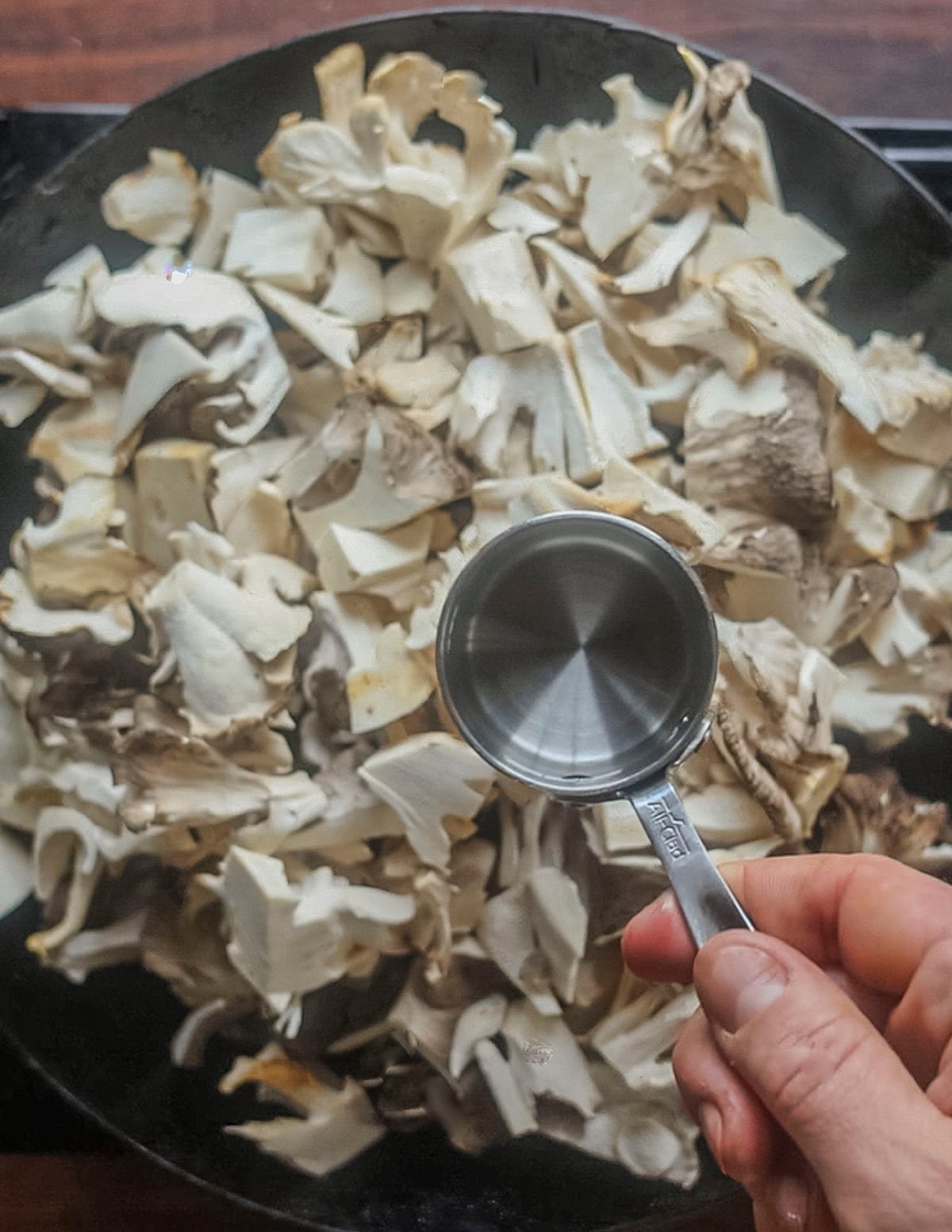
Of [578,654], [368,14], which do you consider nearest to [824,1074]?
[578,654]

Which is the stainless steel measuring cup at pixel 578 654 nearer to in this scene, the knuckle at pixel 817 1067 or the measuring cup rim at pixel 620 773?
the measuring cup rim at pixel 620 773

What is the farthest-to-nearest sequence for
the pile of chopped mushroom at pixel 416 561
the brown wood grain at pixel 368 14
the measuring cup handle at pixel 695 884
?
the brown wood grain at pixel 368 14 < the pile of chopped mushroom at pixel 416 561 < the measuring cup handle at pixel 695 884

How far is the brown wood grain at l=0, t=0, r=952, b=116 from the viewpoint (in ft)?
2.76

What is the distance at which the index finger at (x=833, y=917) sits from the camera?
1.68ft

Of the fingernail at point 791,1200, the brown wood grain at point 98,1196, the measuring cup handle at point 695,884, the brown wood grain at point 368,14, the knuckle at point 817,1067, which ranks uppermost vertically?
the brown wood grain at point 368,14

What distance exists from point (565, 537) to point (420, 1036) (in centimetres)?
31

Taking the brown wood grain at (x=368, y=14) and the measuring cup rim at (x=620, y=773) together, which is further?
the brown wood grain at (x=368, y=14)

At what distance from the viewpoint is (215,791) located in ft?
2.12

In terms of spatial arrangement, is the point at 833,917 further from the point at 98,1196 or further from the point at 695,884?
the point at 98,1196

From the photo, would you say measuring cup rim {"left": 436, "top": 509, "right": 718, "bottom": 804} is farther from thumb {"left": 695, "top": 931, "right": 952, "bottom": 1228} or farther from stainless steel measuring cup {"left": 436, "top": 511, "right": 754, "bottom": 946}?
thumb {"left": 695, "top": 931, "right": 952, "bottom": 1228}

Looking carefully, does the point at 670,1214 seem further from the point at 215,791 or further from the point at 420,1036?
the point at 215,791

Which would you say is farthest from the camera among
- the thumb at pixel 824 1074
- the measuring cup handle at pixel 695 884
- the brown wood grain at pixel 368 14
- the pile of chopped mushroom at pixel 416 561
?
the brown wood grain at pixel 368 14

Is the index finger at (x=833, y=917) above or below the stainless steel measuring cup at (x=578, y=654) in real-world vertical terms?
below

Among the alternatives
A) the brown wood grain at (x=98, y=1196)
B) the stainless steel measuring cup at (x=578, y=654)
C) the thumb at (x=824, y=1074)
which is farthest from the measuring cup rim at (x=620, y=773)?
the brown wood grain at (x=98, y=1196)
